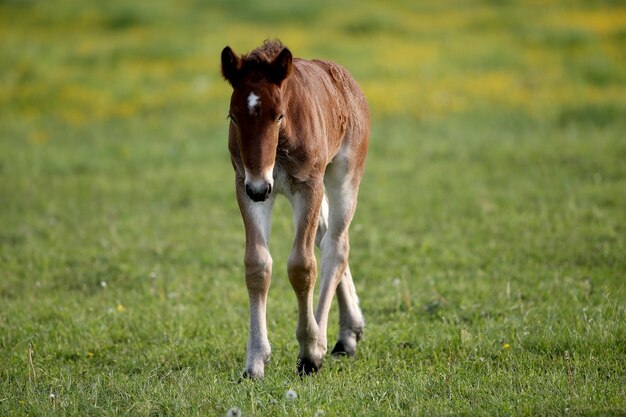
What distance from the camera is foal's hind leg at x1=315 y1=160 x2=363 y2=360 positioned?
20.4 feet

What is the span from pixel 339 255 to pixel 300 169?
2.96ft

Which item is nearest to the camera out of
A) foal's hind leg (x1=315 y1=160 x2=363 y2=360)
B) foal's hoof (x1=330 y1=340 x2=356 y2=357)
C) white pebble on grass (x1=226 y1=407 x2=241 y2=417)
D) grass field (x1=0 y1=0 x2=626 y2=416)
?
white pebble on grass (x1=226 y1=407 x2=241 y2=417)

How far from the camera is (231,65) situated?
530 centimetres

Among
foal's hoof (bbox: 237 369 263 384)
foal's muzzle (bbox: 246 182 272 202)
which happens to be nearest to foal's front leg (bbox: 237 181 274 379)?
foal's hoof (bbox: 237 369 263 384)

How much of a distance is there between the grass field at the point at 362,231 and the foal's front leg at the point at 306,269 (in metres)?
0.16

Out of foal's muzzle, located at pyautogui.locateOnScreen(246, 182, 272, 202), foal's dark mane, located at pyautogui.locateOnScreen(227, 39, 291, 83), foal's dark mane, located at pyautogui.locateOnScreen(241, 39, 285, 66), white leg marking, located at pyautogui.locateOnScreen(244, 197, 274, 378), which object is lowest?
white leg marking, located at pyautogui.locateOnScreen(244, 197, 274, 378)

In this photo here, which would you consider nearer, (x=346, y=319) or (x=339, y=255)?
(x=339, y=255)

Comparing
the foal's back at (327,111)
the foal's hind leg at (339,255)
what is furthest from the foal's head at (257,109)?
the foal's hind leg at (339,255)

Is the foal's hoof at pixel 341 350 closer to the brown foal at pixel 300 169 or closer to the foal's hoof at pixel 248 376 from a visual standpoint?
the brown foal at pixel 300 169

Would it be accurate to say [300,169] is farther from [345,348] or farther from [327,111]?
[345,348]

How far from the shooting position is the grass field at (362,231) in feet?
18.2

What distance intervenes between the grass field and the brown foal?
13.8 inches

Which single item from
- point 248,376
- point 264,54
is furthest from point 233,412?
point 264,54

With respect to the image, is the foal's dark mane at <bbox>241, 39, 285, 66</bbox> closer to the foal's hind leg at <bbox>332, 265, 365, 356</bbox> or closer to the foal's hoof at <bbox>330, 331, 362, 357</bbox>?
the foal's hind leg at <bbox>332, 265, 365, 356</bbox>
